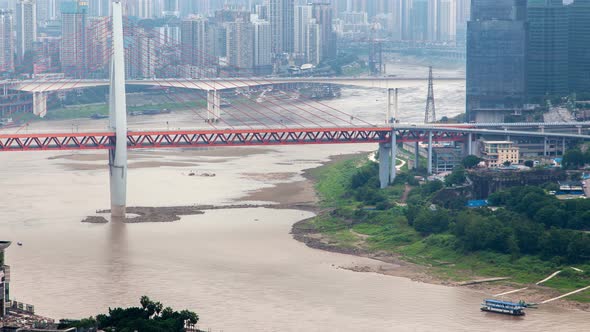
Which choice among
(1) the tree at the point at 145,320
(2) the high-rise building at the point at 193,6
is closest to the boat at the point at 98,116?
(1) the tree at the point at 145,320

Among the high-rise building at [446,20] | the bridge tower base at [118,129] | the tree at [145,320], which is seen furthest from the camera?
the high-rise building at [446,20]

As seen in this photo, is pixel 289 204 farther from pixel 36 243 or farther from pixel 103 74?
pixel 103 74

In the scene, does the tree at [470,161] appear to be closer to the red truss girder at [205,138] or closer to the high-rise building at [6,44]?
the red truss girder at [205,138]

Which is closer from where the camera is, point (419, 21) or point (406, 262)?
point (406, 262)

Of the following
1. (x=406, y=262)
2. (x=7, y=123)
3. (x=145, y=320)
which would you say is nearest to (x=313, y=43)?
(x=7, y=123)

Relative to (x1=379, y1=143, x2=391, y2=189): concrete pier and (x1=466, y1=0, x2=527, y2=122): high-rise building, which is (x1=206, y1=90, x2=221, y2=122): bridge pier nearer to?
(x1=466, y1=0, x2=527, y2=122): high-rise building

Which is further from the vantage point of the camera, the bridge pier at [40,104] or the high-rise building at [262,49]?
the high-rise building at [262,49]

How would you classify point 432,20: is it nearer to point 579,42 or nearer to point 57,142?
point 579,42

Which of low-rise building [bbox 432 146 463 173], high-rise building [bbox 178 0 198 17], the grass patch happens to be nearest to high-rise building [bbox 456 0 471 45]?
high-rise building [bbox 178 0 198 17]
